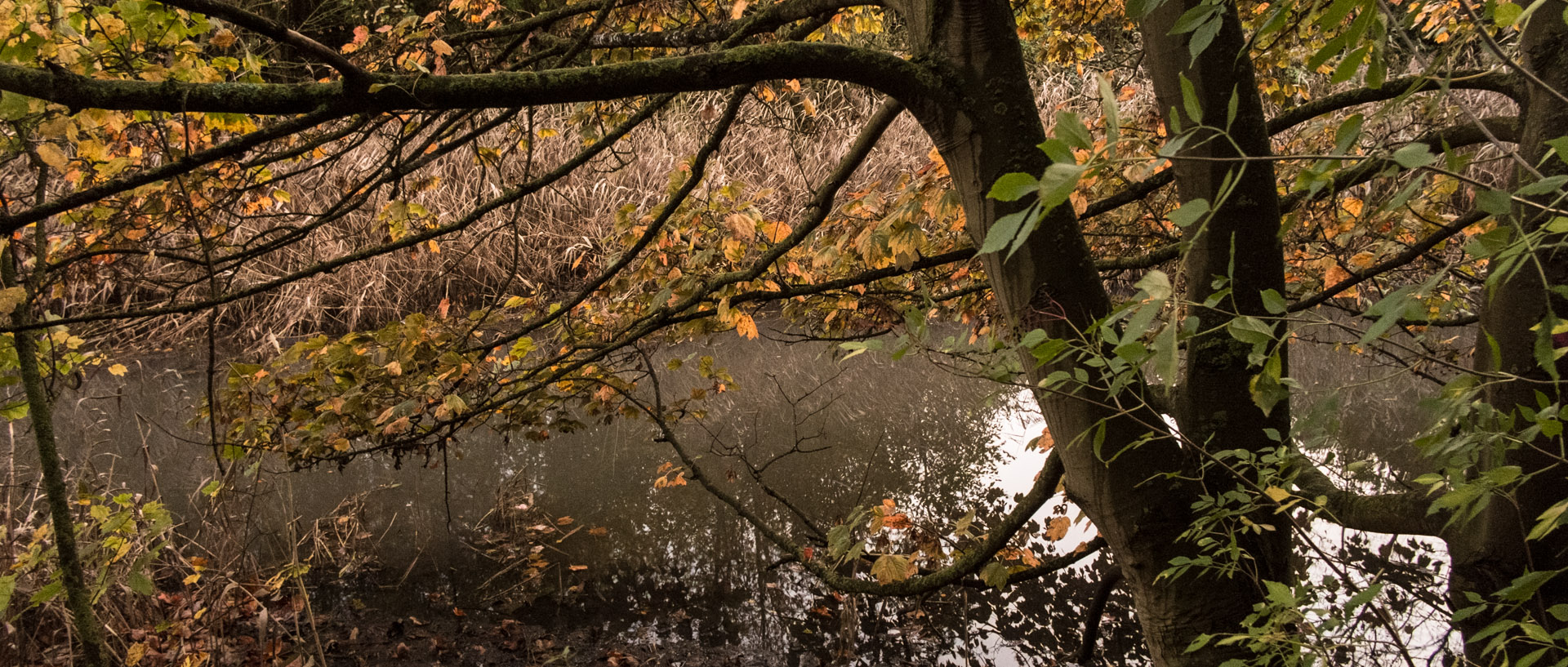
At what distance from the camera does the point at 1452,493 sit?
0.94 meters

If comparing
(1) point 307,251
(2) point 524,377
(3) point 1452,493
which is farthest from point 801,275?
(1) point 307,251

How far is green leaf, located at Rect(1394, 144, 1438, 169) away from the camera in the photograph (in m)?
0.64

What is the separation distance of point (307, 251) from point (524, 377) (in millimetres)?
6765

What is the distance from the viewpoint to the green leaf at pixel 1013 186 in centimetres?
58

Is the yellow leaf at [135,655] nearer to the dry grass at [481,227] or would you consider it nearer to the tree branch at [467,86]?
the tree branch at [467,86]

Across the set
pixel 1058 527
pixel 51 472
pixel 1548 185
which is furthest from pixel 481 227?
pixel 1548 185

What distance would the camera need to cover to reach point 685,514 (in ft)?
15.7

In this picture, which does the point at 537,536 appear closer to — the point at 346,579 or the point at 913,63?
the point at 346,579

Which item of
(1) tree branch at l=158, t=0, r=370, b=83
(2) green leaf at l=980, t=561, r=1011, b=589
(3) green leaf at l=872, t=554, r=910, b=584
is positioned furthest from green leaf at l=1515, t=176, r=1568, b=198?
(3) green leaf at l=872, t=554, r=910, b=584

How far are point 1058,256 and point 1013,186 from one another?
1088 millimetres

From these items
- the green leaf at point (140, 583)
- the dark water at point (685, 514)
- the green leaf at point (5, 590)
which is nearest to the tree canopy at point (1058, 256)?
the green leaf at point (5, 590)

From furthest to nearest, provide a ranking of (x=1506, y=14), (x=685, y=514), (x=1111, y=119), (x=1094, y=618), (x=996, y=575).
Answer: (x=685, y=514) → (x=1094, y=618) → (x=996, y=575) → (x=1506, y=14) → (x=1111, y=119)

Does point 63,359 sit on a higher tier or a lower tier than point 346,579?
higher

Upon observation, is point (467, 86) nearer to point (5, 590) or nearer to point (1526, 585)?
point (1526, 585)
